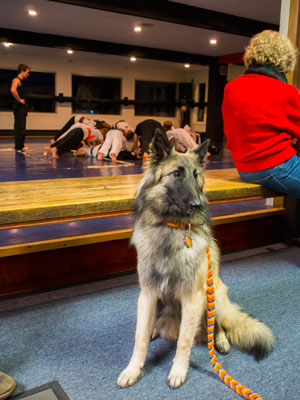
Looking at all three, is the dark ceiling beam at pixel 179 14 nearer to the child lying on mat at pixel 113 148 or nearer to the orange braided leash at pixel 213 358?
the child lying on mat at pixel 113 148

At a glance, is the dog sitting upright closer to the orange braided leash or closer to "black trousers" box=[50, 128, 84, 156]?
the orange braided leash

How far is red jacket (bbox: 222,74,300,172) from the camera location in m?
2.42

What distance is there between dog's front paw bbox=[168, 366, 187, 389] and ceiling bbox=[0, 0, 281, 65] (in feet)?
24.7

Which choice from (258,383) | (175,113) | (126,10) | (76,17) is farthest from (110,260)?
(175,113)

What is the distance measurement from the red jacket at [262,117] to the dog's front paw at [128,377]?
173 cm

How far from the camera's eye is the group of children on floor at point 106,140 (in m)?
7.58

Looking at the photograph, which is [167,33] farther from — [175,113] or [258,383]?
[258,383]

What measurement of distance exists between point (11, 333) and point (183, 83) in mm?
20240

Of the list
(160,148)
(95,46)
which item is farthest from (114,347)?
(95,46)

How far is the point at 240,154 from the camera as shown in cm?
275

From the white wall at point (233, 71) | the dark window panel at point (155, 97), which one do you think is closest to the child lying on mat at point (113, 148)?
the dark window panel at point (155, 97)

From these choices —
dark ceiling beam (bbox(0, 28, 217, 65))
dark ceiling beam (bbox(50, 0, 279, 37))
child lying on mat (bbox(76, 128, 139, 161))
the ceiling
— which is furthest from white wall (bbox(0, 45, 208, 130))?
child lying on mat (bbox(76, 128, 139, 161))

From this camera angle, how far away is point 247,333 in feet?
5.76

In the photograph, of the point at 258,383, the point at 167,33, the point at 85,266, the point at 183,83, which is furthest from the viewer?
the point at 183,83
